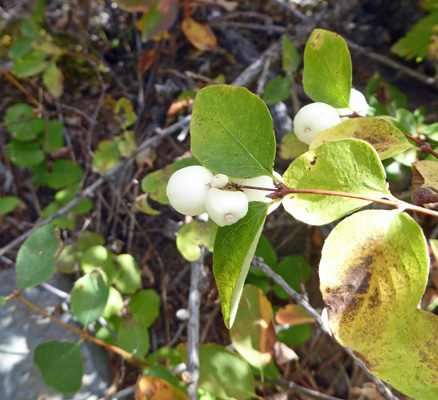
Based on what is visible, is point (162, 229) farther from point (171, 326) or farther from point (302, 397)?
point (302, 397)

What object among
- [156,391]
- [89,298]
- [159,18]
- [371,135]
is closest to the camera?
[371,135]

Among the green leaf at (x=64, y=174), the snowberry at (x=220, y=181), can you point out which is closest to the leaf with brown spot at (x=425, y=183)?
the snowberry at (x=220, y=181)

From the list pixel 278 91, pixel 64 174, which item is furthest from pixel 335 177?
pixel 64 174

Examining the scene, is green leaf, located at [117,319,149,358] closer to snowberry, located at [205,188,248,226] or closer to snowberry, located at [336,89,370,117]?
snowberry, located at [205,188,248,226]

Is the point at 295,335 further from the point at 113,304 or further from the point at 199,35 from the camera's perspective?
the point at 199,35

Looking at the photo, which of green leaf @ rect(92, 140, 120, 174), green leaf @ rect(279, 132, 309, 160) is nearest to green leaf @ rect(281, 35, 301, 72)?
green leaf @ rect(279, 132, 309, 160)

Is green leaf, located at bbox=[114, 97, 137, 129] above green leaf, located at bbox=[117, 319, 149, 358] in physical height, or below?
above

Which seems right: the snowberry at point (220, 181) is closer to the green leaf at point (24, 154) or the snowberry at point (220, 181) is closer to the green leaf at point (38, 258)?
the green leaf at point (38, 258)

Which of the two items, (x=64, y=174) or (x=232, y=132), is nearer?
(x=232, y=132)
